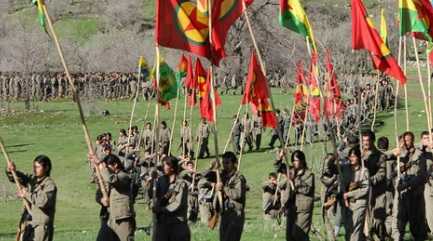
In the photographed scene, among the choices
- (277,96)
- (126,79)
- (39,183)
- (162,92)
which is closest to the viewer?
(39,183)

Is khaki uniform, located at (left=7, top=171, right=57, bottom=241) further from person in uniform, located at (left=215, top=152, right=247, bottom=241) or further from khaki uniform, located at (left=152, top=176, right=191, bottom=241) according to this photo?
person in uniform, located at (left=215, top=152, right=247, bottom=241)

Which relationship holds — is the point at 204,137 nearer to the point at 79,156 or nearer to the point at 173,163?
the point at 79,156

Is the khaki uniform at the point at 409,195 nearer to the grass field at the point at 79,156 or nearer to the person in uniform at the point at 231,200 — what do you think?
the grass field at the point at 79,156

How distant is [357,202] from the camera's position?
14.3 meters

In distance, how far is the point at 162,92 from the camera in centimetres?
2284

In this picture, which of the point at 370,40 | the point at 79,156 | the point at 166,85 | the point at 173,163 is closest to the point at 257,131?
the point at 79,156

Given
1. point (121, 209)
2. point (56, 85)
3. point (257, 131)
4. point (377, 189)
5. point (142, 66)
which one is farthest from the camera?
point (56, 85)

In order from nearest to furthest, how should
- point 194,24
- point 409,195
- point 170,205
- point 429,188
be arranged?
point 170,205
point 194,24
point 429,188
point 409,195

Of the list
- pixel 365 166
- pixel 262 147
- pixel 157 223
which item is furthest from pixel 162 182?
pixel 262 147

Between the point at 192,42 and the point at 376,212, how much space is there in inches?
154

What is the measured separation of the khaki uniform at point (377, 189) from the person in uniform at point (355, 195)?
412 mm

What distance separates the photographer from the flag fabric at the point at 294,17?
1505 centimetres

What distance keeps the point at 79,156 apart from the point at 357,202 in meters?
23.9

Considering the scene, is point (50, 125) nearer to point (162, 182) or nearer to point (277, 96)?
point (277, 96)
